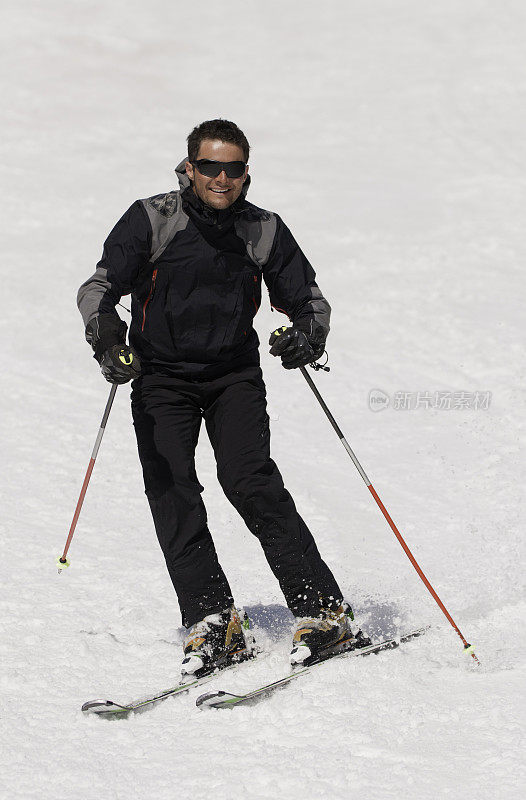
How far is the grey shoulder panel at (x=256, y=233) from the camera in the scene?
13.2 feet

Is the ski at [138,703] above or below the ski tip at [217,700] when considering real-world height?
below

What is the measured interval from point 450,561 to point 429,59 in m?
16.1

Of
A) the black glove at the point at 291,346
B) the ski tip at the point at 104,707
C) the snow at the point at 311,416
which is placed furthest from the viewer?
the black glove at the point at 291,346

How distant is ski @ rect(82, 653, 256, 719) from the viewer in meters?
3.68

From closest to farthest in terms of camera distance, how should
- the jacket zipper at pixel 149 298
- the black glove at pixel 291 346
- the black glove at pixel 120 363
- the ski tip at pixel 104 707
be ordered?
the ski tip at pixel 104 707 → the black glove at pixel 120 363 → the jacket zipper at pixel 149 298 → the black glove at pixel 291 346

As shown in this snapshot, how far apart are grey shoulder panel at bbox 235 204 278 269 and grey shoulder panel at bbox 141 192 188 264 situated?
0.83ft

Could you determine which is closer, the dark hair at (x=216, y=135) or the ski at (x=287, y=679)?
the ski at (x=287, y=679)

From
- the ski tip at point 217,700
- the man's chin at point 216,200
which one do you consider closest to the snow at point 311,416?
the ski tip at point 217,700

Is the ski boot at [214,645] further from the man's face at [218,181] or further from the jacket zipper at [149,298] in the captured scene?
the man's face at [218,181]

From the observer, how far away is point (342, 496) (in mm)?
6695

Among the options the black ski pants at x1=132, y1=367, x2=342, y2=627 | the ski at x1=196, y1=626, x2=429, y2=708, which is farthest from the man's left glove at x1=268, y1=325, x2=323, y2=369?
the ski at x1=196, y1=626, x2=429, y2=708

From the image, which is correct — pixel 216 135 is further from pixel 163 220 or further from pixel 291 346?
pixel 291 346

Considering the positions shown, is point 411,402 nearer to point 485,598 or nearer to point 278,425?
point 278,425

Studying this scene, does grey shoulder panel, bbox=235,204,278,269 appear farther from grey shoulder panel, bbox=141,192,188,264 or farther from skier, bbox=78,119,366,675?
grey shoulder panel, bbox=141,192,188,264
